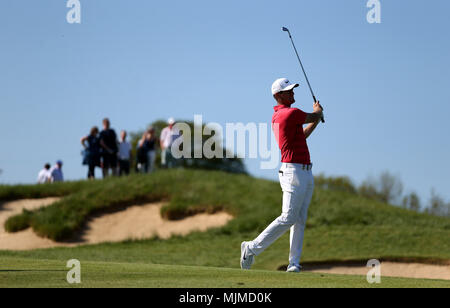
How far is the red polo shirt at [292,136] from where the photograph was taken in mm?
11453

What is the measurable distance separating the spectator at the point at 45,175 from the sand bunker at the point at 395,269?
17.5m

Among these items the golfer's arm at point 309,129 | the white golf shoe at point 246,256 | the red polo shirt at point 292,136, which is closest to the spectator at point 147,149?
the white golf shoe at point 246,256

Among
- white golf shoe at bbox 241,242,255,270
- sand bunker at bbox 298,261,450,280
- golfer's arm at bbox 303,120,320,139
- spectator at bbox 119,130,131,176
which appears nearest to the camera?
golfer's arm at bbox 303,120,320,139

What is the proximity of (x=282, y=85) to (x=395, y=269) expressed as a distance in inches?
504

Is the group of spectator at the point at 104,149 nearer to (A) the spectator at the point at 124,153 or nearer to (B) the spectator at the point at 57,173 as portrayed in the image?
(A) the spectator at the point at 124,153

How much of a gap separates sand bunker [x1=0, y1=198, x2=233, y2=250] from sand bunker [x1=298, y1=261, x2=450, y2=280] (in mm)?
8345

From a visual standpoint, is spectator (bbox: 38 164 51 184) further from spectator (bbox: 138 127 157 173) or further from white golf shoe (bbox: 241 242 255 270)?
white golf shoe (bbox: 241 242 255 270)

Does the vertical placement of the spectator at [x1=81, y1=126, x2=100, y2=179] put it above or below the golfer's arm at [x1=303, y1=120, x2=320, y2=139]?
below

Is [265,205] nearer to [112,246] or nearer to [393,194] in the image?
[112,246]

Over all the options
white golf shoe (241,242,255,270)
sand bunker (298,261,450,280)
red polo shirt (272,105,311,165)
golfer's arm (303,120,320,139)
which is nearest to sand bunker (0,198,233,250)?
sand bunker (298,261,450,280)

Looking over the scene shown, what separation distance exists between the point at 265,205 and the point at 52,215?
8751 mm

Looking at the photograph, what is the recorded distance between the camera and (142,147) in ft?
105

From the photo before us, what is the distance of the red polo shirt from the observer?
11453mm
